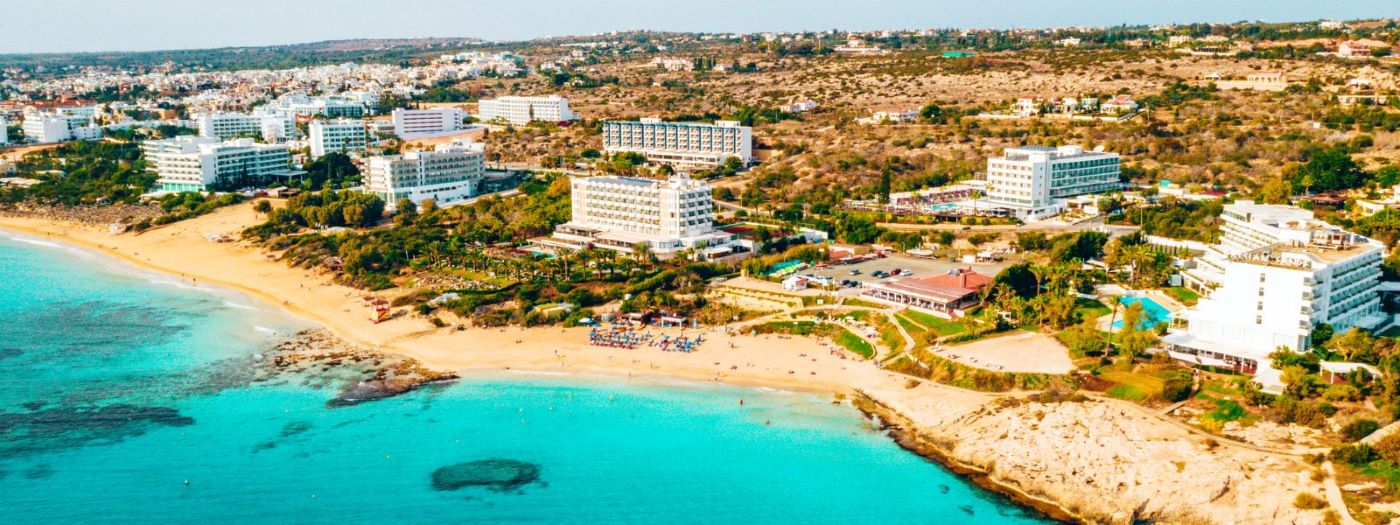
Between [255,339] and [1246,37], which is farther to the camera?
[1246,37]

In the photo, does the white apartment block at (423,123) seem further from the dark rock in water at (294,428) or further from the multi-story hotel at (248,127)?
the dark rock in water at (294,428)

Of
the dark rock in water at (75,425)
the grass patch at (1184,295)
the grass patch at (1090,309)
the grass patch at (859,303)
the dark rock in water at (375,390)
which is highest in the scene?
the grass patch at (1184,295)

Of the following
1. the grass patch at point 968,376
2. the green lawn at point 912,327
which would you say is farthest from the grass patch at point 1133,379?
the green lawn at point 912,327

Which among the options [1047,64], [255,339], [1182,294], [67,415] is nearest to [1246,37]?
[1047,64]

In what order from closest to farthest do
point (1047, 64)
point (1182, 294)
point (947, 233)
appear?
point (1182, 294), point (947, 233), point (1047, 64)

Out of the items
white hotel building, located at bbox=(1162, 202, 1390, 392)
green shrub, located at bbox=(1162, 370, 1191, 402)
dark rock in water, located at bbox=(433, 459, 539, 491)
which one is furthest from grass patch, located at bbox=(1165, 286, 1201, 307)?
dark rock in water, located at bbox=(433, 459, 539, 491)

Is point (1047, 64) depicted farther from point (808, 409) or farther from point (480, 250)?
point (808, 409)
